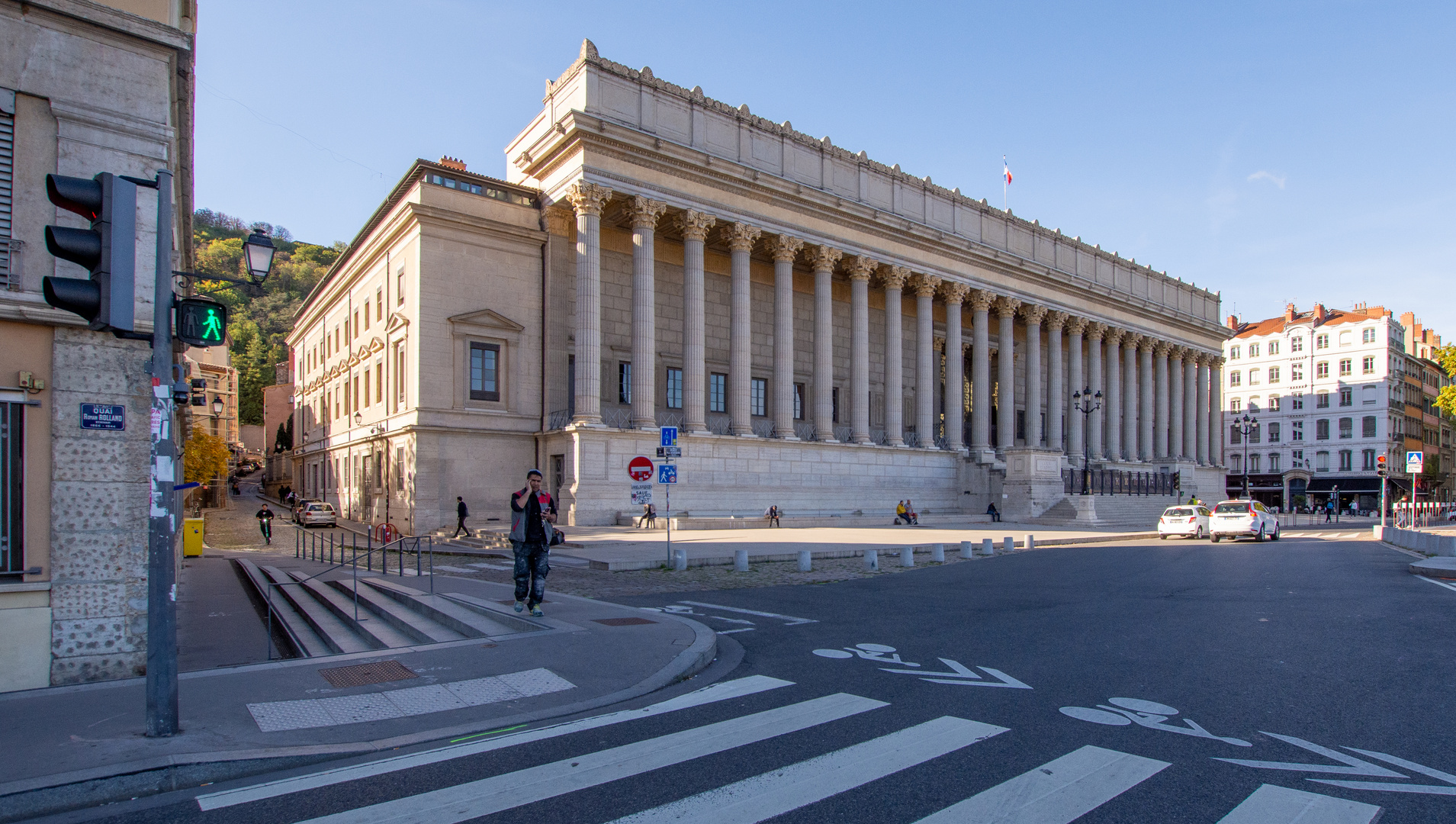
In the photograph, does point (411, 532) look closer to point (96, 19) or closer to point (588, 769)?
point (96, 19)

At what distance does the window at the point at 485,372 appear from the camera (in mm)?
36594

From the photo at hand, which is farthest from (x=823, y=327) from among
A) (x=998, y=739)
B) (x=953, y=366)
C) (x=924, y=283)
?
(x=998, y=739)

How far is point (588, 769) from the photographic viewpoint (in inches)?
213

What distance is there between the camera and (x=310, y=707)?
683 centimetres

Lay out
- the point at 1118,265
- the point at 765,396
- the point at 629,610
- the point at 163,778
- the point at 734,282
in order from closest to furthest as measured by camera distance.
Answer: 1. the point at 163,778
2. the point at 629,610
3. the point at 734,282
4. the point at 765,396
5. the point at 1118,265

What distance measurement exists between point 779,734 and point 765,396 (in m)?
39.0

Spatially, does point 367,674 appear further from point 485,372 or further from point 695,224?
point 695,224

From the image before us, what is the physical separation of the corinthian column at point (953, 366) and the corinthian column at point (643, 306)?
20.3 metres

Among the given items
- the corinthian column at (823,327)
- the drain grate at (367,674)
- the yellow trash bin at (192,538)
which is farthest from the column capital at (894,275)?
the drain grate at (367,674)

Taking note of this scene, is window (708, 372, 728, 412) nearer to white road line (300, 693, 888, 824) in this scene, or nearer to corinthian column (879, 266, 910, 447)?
corinthian column (879, 266, 910, 447)

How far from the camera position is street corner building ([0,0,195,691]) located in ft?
25.1

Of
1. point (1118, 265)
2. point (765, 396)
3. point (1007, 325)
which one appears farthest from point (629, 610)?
point (1118, 265)

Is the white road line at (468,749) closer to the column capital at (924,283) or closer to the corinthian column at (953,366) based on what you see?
the column capital at (924,283)

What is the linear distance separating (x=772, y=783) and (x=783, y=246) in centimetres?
3718
